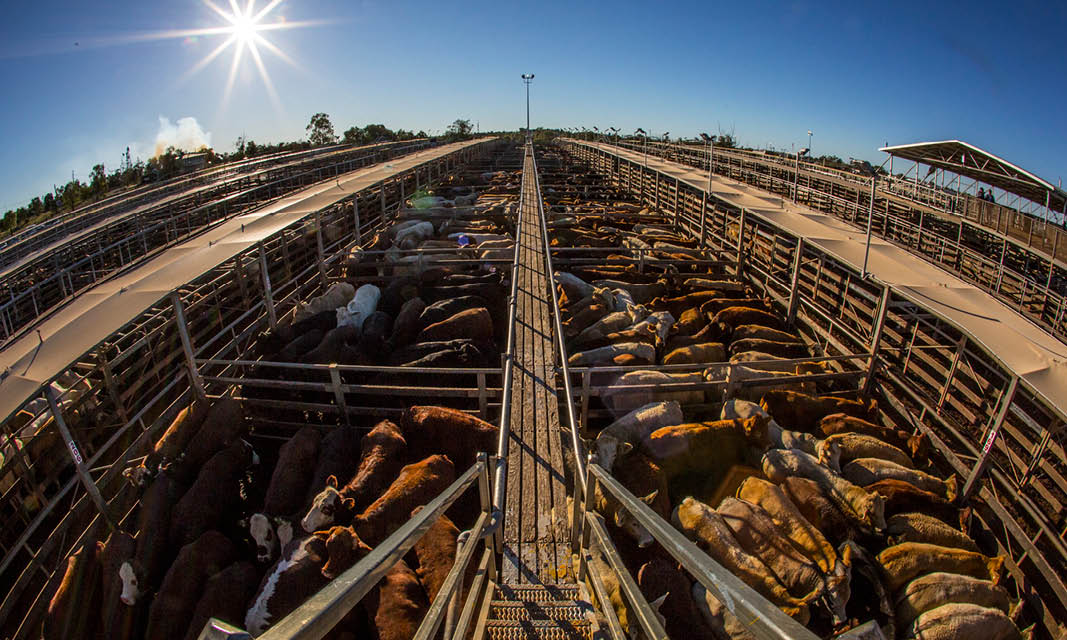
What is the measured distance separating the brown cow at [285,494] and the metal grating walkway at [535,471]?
2432 mm

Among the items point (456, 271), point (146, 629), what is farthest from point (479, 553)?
point (456, 271)

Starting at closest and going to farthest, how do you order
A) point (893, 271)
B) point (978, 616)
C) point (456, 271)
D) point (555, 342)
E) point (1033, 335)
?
1. point (978, 616)
2. point (1033, 335)
3. point (893, 271)
4. point (555, 342)
5. point (456, 271)

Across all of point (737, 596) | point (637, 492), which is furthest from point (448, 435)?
point (737, 596)

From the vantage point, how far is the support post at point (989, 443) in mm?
5367

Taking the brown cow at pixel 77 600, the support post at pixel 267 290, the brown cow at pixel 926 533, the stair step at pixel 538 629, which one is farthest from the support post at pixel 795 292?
the brown cow at pixel 77 600

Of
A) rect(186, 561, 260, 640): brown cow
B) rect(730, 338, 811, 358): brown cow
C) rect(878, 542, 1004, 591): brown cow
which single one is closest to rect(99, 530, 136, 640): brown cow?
rect(186, 561, 260, 640): brown cow

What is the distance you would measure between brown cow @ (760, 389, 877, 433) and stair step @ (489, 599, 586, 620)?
4.44 metres

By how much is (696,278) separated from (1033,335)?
7.28m

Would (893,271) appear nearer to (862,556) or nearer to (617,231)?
(862,556)

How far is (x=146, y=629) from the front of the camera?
461cm

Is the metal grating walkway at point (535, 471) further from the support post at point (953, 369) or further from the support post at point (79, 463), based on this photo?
the support post at point (953, 369)

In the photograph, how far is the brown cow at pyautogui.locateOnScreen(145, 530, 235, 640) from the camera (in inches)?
177

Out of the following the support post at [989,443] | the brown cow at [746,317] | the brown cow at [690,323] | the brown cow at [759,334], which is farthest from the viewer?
the brown cow at [746,317]

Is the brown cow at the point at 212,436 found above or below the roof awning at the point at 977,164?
below
